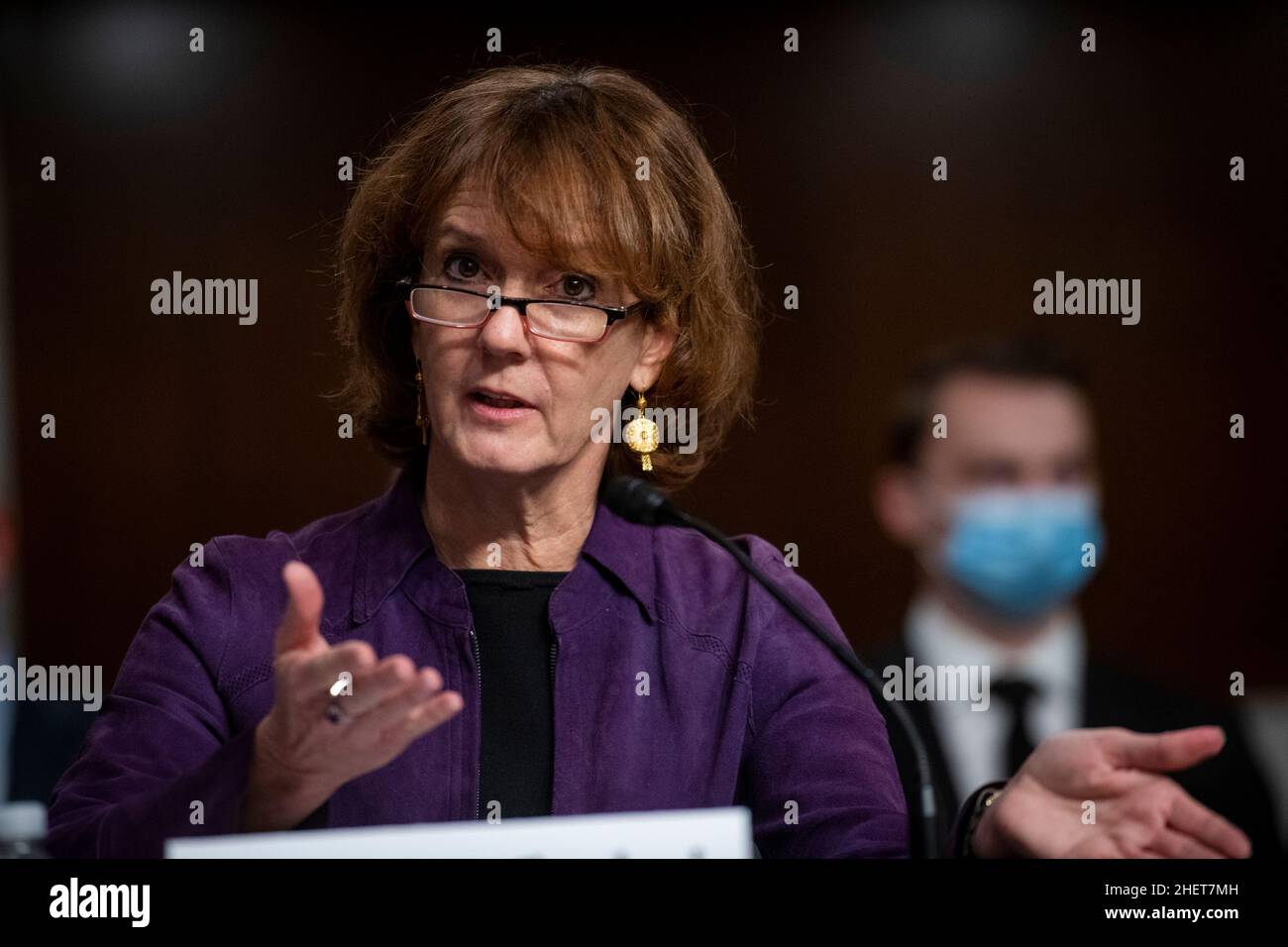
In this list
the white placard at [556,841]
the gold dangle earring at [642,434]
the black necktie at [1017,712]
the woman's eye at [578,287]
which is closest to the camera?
the white placard at [556,841]

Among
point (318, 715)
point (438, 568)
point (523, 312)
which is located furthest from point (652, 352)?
point (318, 715)

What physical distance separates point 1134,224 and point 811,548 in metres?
0.67

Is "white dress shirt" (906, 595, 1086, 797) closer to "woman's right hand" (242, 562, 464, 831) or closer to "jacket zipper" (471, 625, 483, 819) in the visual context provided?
"jacket zipper" (471, 625, 483, 819)

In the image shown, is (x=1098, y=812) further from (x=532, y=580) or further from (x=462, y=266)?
(x=462, y=266)

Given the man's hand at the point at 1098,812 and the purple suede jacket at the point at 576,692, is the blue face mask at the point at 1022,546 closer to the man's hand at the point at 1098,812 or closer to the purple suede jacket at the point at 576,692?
the purple suede jacket at the point at 576,692

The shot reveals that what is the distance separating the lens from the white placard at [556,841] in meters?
1.15

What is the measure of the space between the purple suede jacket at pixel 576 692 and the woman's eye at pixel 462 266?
260 millimetres

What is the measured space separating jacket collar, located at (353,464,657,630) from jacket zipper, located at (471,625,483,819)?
29mm

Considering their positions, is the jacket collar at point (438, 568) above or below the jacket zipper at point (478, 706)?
above

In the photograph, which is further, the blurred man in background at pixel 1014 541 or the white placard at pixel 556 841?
the blurred man in background at pixel 1014 541

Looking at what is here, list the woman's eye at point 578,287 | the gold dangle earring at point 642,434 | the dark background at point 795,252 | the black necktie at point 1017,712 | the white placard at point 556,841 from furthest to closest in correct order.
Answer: the black necktie at point 1017,712
the dark background at point 795,252
the gold dangle earring at point 642,434
the woman's eye at point 578,287
the white placard at point 556,841

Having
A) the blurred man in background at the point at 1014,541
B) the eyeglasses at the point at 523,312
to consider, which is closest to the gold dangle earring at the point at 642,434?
the eyeglasses at the point at 523,312

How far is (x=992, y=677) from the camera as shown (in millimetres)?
2033
